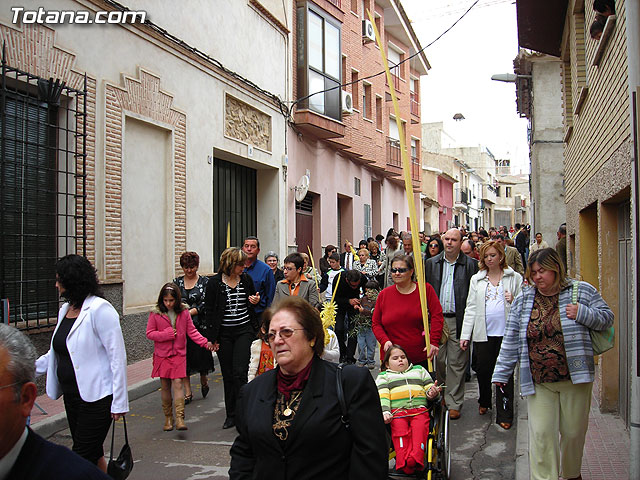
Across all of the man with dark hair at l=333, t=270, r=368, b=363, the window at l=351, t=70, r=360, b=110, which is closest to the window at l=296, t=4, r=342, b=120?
the window at l=351, t=70, r=360, b=110

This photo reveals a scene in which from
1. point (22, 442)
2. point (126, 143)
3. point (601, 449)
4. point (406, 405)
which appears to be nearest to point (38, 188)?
point (126, 143)

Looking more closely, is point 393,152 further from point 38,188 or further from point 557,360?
point 557,360

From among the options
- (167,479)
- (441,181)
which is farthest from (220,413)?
(441,181)

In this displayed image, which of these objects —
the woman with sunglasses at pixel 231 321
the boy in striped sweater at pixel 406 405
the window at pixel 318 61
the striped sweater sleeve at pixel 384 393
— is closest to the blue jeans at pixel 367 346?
the woman with sunglasses at pixel 231 321

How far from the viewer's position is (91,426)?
4418mm

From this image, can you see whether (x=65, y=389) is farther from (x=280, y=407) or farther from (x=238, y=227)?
(x=238, y=227)

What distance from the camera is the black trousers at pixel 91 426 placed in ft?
14.4

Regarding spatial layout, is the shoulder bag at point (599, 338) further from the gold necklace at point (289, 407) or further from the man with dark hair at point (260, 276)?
the man with dark hair at point (260, 276)

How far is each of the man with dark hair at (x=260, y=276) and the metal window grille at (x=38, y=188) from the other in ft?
8.76

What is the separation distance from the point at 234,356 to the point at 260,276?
1.16m

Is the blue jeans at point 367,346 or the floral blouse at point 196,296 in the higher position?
the floral blouse at point 196,296

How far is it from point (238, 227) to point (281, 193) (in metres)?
1.73

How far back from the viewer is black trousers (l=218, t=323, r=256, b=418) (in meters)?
6.93

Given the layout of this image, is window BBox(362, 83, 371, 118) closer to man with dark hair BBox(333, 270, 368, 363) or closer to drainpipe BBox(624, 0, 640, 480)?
man with dark hair BBox(333, 270, 368, 363)
